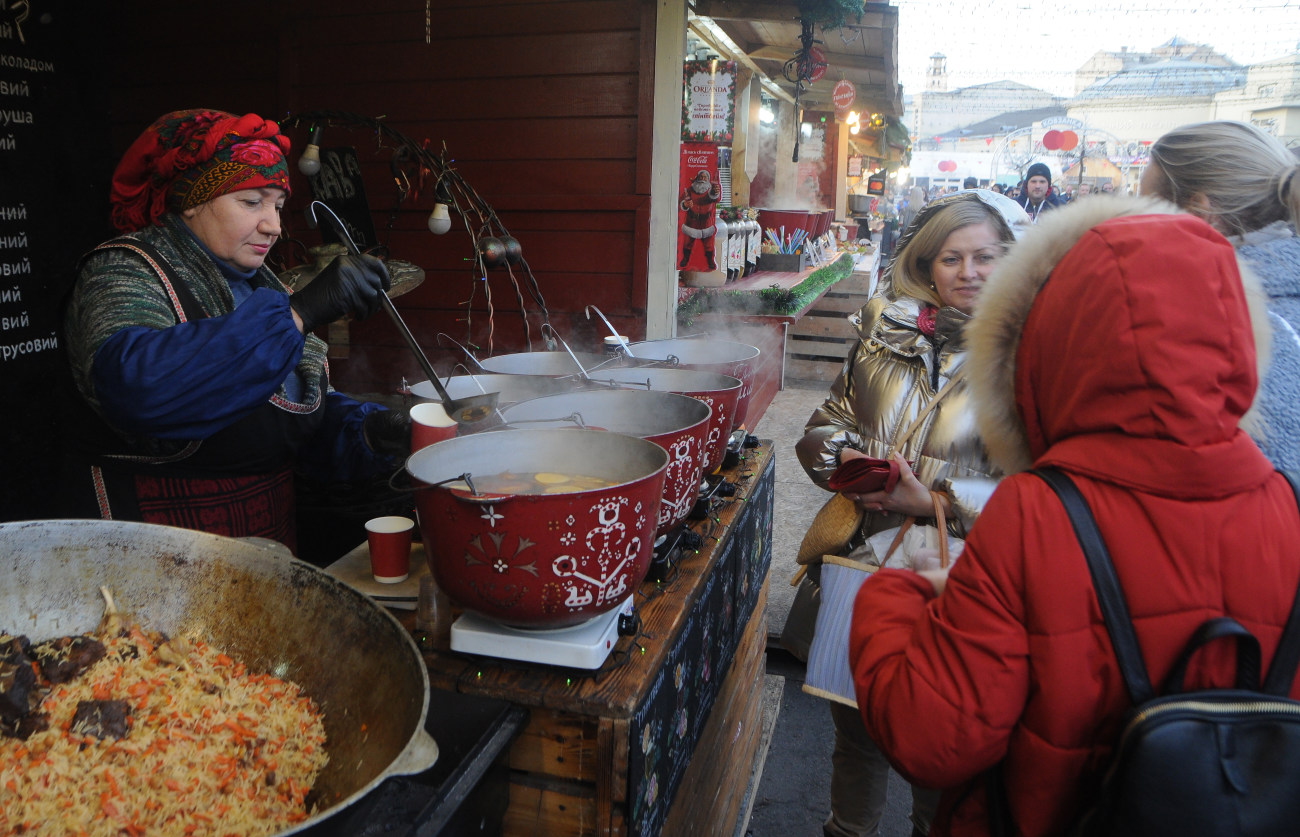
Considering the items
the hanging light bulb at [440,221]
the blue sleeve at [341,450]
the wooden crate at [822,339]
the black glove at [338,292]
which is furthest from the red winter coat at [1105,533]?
the wooden crate at [822,339]

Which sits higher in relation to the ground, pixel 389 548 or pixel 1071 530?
pixel 1071 530

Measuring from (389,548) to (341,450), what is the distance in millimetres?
746

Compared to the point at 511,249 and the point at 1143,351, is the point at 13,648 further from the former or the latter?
the point at 511,249

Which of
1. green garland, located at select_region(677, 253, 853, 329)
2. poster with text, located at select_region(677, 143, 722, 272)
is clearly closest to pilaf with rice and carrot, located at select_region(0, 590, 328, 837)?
poster with text, located at select_region(677, 143, 722, 272)

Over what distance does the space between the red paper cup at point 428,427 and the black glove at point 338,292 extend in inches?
12.8

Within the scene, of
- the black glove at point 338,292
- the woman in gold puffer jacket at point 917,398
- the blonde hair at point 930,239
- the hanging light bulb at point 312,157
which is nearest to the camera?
the black glove at point 338,292

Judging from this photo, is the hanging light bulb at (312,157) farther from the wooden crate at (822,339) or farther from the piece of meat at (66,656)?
the wooden crate at (822,339)

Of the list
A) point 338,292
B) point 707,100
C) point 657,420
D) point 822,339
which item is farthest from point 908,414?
point 822,339

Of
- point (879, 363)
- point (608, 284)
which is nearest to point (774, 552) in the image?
point (608, 284)

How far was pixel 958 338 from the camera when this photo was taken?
2.08 metres

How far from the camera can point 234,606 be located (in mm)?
1228

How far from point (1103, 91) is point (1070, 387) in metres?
63.7

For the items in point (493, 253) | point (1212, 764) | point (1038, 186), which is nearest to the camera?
point (1212, 764)

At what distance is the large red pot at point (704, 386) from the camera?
1.83 metres
